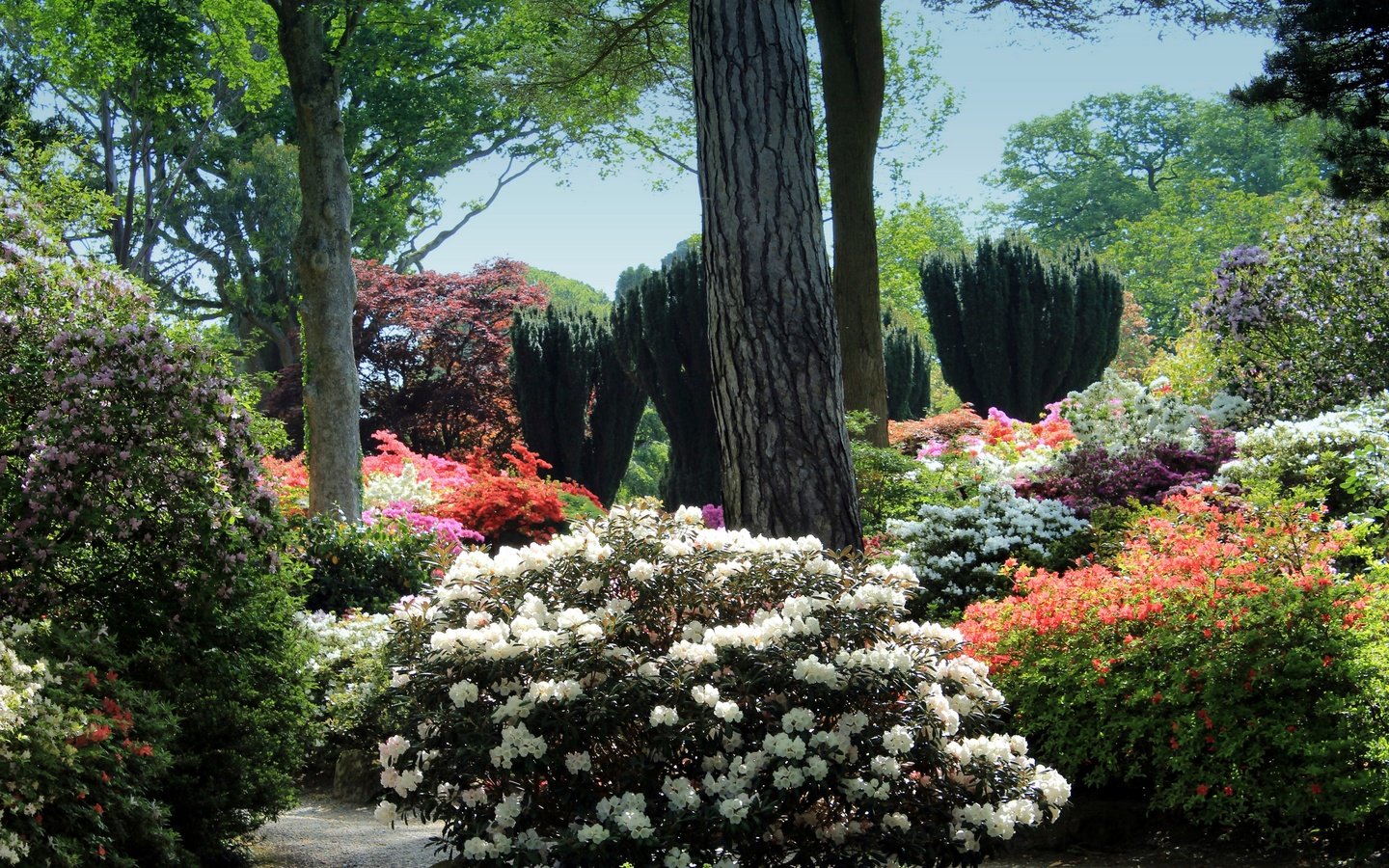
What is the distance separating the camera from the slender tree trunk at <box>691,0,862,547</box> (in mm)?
5141

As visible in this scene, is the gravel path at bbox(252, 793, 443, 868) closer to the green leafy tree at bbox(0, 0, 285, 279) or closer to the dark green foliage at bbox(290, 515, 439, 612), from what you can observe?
the dark green foliage at bbox(290, 515, 439, 612)

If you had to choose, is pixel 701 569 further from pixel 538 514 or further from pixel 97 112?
pixel 97 112

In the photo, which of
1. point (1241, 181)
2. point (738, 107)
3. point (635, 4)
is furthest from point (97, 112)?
point (1241, 181)

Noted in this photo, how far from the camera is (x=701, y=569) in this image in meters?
3.47

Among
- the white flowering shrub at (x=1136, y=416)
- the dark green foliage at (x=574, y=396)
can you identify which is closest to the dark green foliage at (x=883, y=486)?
the white flowering shrub at (x=1136, y=416)

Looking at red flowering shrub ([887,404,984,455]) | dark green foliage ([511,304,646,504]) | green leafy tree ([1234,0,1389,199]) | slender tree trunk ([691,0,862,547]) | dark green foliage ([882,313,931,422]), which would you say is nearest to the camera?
slender tree trunk ([691,0,862,547])

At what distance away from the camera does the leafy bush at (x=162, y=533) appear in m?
4.13

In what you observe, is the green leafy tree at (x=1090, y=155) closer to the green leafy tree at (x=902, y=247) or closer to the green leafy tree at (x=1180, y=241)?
the green leafy tree at (x=1180, y=241)

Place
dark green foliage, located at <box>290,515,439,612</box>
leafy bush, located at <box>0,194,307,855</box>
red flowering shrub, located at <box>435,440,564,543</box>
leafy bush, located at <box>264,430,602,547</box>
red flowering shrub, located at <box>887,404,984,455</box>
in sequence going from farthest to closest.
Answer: red flowering shrub, located at <box>887,404,984,455</box> < red flowering shrub, located at <box>435,440,564,543</box> < leafy bush, located at <box>264,430,602,547</box> < dark green foliage, located at <box>290,515,439,612</box> < leafy bush, located at <box>0,194,307,855</box>

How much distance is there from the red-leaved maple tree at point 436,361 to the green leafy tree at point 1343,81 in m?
12.0

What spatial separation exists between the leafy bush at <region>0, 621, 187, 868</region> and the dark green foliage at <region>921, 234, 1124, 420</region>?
1611cm

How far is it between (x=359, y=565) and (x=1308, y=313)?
291 inches

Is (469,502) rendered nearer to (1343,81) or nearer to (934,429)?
(934,429)

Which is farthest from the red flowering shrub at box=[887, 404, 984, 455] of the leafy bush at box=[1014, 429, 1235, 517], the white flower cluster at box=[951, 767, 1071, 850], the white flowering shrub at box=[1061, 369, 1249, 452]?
the white flower cluster at box=[951, 767, 1071, 850]
